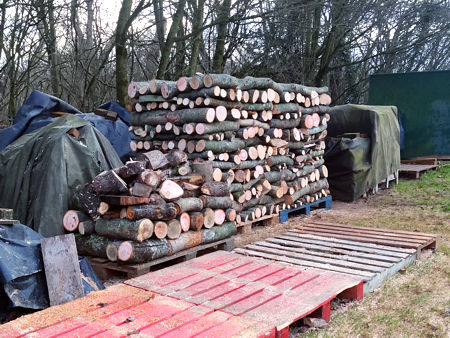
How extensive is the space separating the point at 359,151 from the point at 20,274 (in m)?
7.23

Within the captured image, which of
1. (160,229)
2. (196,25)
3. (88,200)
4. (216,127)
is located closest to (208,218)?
(160,229)

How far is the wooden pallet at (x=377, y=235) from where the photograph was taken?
5.82 m

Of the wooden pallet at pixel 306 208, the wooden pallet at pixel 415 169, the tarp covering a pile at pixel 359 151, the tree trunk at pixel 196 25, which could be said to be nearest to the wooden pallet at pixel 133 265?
the wooden pallet at pixel 306 208

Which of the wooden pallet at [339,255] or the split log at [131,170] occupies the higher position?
the split log at [131,170]

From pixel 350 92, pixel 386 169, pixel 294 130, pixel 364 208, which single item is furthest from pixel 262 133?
pixel 350 92

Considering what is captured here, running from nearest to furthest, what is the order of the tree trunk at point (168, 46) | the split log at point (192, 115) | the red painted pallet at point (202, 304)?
the red painted pallet at point (202, 304)
the split log at point (192, 115)
the tree trunk at point (168, 46)

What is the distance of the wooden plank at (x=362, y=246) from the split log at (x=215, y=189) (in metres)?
1.11

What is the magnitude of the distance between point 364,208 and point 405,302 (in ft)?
15.4

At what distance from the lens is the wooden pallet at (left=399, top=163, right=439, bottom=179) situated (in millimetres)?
11977

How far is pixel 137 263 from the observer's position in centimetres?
477

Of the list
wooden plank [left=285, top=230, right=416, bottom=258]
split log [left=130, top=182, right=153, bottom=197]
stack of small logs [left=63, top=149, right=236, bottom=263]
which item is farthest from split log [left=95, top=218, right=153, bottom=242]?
wooden plank [left=285, top=230, right=416, bottom=258]

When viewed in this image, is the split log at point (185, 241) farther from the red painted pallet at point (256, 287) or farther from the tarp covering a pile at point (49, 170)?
the tarp covering a pile at point (49, 170)

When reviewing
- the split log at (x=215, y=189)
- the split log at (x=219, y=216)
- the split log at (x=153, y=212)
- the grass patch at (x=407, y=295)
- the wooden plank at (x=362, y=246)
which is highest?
the split log at (x=215, y=189)

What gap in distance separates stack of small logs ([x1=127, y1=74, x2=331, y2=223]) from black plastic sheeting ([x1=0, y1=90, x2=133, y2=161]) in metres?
0.63
